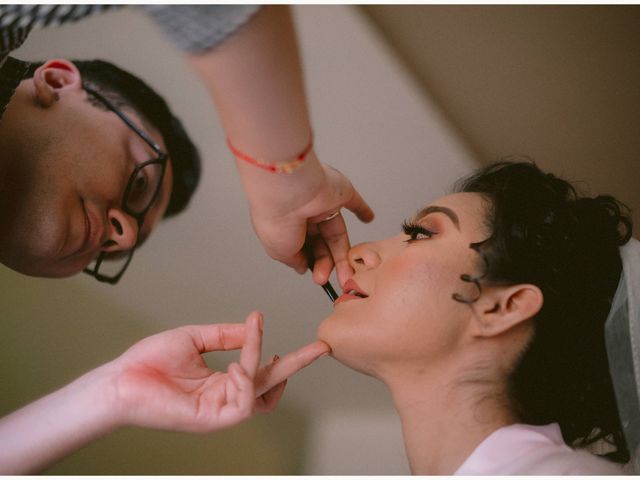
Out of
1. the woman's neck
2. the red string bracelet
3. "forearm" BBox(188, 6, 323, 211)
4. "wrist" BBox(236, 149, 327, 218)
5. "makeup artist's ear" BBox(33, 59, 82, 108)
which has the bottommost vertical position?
the woman's neck

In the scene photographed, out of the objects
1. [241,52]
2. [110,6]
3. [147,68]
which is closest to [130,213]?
[147,68]

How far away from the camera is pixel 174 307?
3.18 feet

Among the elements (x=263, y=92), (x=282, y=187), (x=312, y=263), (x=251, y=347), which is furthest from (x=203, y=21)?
(x=312, y=263)

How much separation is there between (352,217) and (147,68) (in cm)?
44

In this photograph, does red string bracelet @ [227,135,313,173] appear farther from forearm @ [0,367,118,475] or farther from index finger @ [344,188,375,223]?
forearm @ [0,367,118,475]

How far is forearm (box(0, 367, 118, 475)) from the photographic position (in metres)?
0.67

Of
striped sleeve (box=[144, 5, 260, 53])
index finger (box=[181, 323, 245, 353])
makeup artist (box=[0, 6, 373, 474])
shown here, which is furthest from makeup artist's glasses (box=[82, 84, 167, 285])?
striped sleeve (box=[144, 5, 260, 53])

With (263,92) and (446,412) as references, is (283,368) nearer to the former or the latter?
(446,412)

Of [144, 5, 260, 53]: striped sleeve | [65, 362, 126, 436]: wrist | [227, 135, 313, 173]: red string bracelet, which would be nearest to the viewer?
[144, 5, 260, 53]: striped sleeve

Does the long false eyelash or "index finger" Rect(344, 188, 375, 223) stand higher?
"index finger" Rect(344, 188, 375, 223)

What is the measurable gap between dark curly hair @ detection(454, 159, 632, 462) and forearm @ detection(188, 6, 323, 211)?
33 cm

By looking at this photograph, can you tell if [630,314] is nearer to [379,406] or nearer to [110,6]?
[379,406]

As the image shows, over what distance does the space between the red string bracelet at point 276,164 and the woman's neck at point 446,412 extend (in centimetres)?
34

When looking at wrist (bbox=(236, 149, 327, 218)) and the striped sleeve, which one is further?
wrist (bbox=(236, 149, 327, 218))
